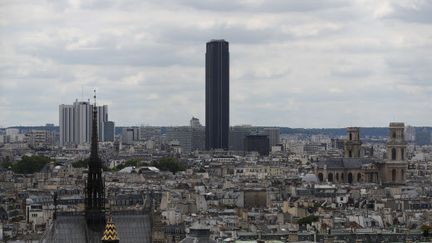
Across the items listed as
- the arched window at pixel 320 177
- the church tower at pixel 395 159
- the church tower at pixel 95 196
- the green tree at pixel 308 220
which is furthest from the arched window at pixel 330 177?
the church tower at pixel 95 196

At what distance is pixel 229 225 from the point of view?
102 meters

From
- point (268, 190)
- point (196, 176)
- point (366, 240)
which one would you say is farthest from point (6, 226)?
point (196, 176)

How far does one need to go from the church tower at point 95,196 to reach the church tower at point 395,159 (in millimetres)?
122478

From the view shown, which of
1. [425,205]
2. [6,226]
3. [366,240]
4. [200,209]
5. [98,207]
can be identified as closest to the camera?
[98,207]

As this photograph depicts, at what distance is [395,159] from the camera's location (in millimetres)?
185875

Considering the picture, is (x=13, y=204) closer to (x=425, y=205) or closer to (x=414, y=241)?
(x=425, y=205)

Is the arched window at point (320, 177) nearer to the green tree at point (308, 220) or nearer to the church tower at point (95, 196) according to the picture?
the green tree at point (308, 220)

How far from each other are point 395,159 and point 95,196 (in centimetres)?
12973

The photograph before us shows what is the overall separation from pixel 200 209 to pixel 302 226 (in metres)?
20.7

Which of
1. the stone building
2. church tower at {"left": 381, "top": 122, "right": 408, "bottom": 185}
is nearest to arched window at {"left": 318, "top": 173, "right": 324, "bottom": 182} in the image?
the stone building

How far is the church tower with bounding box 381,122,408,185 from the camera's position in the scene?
182 meters

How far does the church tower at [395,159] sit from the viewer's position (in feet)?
599

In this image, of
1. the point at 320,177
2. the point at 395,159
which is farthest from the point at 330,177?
the point at 395,159

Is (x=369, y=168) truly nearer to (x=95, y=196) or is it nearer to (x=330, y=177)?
(x=330, y=177)
